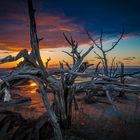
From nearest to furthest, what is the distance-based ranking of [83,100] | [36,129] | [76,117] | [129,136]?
[36,129] → [129,136] → [76,117] → [83,100]

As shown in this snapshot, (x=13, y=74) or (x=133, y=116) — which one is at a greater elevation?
(x=13, y=74)

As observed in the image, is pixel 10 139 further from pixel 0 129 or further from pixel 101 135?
pixel 101 135

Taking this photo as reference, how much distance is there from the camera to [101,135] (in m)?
5.29

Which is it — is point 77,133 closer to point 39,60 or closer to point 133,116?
point 39,60

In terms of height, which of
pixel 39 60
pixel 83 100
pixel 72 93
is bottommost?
pixel 83 100

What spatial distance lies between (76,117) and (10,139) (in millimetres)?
2392

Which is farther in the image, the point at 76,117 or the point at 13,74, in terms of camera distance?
the point at 76,117

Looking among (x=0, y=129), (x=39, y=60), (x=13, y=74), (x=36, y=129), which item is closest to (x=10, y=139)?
(x=0, y=129)

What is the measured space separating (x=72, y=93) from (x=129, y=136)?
5.26 feet

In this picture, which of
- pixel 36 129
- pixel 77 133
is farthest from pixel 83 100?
pixel 36 129

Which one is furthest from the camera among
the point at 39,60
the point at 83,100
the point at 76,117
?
the point at 83,100

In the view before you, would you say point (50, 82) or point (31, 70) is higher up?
point (31, 70)

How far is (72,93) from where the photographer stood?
543 cm

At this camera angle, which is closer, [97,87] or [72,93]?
[97,87]
